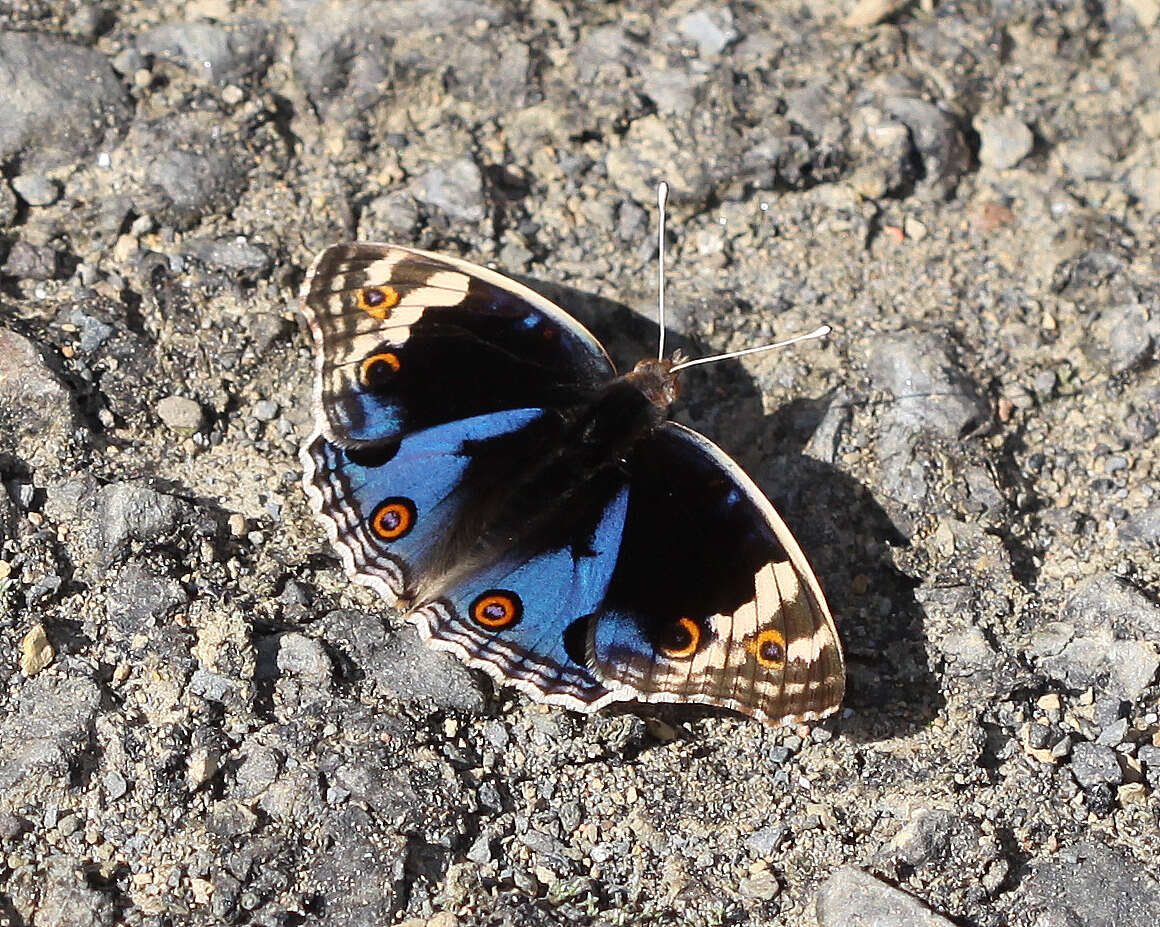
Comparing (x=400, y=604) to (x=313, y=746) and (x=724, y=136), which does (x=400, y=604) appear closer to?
(x=313, y=746)

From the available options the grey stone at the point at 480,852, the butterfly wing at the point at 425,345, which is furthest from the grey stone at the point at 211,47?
the grey stone at the point at 480,852

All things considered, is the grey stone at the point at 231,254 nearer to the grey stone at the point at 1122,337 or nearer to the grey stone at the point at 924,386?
the grey stone at the point at 924,386

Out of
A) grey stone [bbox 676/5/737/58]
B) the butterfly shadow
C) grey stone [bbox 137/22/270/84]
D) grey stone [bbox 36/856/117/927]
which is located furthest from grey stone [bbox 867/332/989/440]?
grey stone [bbox 36/856/117/927]

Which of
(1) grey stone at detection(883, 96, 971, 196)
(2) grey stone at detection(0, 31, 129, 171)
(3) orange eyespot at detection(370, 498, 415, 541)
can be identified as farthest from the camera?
(1) grey stone at detection(883, 96, 971, 196)

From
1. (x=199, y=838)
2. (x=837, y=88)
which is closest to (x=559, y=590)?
(x=199, y=838)

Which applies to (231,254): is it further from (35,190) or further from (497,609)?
(497,609)

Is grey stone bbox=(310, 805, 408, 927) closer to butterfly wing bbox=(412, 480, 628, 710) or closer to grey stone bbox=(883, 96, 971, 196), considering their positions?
butterfly wing bbox=(412, 480, 628, 710)

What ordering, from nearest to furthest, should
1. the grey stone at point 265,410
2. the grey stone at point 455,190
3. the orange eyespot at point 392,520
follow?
the orange eyespot at point 392,520, the grey stone at point 265,410, the grey stone at point 455,190
